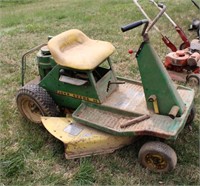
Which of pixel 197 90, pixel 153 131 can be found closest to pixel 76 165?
pixel 153 131

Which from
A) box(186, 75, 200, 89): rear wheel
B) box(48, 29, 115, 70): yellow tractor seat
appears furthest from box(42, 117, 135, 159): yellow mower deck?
box(186, 75, 200, 89): rear wheel

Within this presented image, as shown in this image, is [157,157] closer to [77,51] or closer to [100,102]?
[100,102]

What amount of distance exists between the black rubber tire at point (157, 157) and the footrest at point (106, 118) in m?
0.22

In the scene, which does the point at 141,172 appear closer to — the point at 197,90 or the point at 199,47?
the point at 197,90

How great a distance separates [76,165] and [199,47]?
2525mm

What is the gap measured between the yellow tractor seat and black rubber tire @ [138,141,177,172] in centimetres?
87

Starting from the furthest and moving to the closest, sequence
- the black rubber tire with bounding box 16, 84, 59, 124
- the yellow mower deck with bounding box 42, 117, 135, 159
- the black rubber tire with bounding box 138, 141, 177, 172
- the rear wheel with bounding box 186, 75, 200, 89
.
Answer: the rear wheel with bounding box 186, 75, 200, 89 → the black rubber tire with bounding box 16, 84, 59, 124 → the yellow mower deck with bounding box 42, 117, 135, 159 → the black rubber tire with bounding box 138, 141, 177, 172

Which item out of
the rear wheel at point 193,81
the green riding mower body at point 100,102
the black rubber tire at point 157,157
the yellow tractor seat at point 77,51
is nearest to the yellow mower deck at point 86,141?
the green riding mower body at point 100,102

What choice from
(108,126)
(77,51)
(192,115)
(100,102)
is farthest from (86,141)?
(192,115)

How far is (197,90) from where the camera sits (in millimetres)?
4383

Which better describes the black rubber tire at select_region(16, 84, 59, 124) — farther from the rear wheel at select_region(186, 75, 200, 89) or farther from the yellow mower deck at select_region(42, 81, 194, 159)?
the rear wheel at select_region(186, 75, 200, 89)

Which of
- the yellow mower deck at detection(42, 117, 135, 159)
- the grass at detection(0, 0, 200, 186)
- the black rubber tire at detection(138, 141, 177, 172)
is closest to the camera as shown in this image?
the black rubber tire at detection(138, 141, 177, 172)

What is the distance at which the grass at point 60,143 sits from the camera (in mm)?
3104

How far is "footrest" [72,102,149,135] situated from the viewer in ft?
10.3
